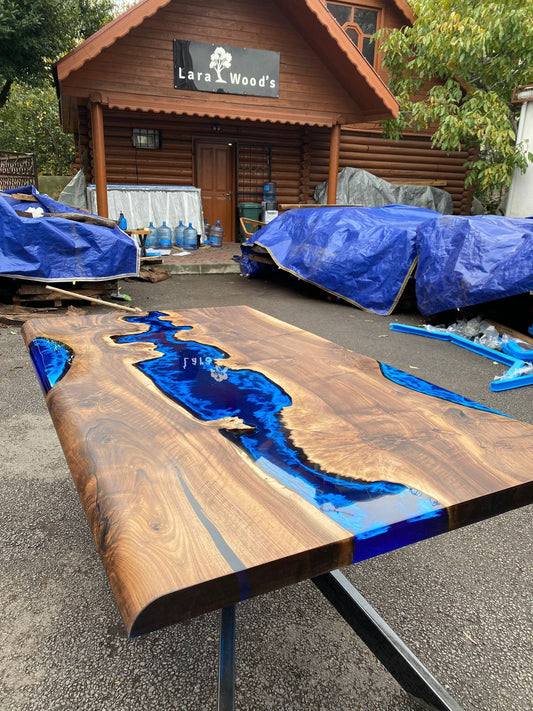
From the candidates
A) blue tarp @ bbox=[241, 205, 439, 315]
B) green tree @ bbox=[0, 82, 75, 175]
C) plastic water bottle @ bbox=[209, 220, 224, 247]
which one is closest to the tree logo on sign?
plastic water bottle @ bbox=[209, 220, 224, 247]

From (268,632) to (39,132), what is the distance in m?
24.2

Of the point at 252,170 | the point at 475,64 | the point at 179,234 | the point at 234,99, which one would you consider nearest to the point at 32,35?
the point at 234,99

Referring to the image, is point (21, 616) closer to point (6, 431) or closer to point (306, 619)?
point (306, 619)

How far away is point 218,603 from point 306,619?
113cm

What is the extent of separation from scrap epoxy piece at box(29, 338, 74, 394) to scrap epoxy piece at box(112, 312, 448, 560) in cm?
24

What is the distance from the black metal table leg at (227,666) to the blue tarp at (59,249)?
209 inches

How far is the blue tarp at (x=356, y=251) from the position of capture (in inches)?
249

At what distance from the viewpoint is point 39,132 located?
2155 centimetres

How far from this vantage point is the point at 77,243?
19.8 ft

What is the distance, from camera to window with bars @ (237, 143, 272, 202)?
41.4ft

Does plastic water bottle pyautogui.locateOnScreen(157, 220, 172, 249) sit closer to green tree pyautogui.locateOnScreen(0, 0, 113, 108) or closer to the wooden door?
the wooden door

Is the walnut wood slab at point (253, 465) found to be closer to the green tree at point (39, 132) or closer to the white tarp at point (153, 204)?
the white tarp at point (153, 204)

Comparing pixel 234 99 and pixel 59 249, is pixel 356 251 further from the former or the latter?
pixel 234 99

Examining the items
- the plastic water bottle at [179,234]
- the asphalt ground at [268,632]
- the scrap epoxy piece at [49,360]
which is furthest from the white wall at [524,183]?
the scrap epoxy piece at [49,360]
